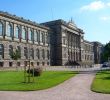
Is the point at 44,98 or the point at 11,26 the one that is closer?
the point at 44,98

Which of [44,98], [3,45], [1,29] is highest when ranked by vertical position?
[1,29]

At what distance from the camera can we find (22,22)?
298 ft

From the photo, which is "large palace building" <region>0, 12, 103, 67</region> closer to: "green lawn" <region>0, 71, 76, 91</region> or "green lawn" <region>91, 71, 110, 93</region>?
"green lawn" <region>0, 71, 76, 91</region>

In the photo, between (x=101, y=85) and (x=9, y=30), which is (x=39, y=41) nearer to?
(x=9, y=30)

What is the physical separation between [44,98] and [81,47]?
130 metres

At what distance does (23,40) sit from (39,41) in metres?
13.5

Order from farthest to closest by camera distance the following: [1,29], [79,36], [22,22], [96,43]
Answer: [96,43] → [79,36] → [22,22] → [1,29]

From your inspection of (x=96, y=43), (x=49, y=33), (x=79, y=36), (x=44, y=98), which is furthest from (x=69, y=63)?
(x=44, y=98)

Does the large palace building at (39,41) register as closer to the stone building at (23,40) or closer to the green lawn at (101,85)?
the stone building at (23,40)

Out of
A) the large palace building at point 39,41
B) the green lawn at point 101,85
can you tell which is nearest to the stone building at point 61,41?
the large palace building at point 39,41

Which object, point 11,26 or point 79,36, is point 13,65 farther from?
point 79,36

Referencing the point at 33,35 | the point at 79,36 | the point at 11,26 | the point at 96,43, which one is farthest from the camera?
the point at 96,43

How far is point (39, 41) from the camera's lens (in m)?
104

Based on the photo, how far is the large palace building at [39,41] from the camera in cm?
8100
